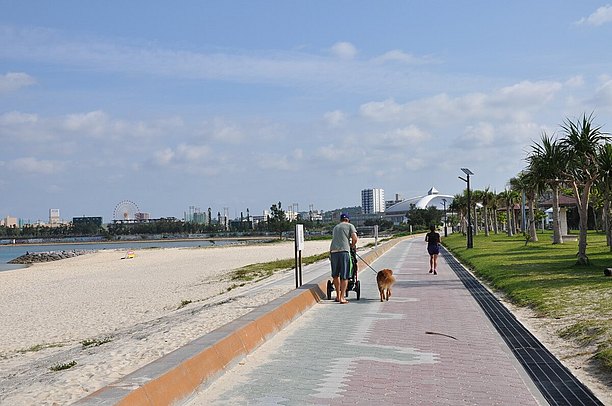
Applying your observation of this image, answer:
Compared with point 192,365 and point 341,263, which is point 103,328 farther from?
point 192,365

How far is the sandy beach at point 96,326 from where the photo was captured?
755cm

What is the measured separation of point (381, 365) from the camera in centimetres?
793

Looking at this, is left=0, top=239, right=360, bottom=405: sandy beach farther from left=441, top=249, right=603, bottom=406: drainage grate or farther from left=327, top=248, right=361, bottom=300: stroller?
left=441, top=249, right=603, bottom=406: drainage grate

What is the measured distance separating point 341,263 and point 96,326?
7183mm

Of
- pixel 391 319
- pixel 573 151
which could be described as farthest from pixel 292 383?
pixel 573 151

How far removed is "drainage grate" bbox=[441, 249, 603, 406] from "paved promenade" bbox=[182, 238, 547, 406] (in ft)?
0.45

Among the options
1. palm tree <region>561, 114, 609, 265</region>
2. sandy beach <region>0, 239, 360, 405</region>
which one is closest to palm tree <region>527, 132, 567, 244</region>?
palm tree <region>561, 114, 609, 265</region>

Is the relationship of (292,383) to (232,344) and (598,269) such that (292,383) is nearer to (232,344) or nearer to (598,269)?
(232,344)

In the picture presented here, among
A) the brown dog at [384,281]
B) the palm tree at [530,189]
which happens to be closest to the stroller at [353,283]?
the brown dog at [384,281]

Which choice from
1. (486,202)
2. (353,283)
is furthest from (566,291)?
(486,202)

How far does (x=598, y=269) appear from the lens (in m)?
19.3

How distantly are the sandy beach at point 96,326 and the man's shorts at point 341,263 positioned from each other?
74.3 inches

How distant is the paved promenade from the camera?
21.6 feet

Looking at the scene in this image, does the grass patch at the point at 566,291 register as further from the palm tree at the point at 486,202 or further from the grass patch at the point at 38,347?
the palm tree at the point at 486,202
